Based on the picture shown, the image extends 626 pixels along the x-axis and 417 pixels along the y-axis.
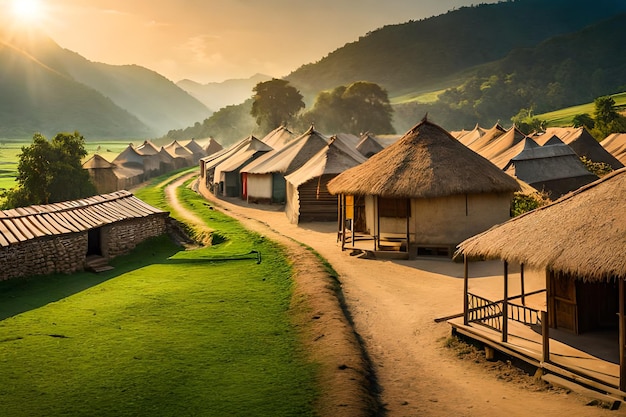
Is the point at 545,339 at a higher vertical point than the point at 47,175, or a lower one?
lower

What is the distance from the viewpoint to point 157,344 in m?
15.1

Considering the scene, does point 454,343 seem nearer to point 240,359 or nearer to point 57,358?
Result: point 240,359

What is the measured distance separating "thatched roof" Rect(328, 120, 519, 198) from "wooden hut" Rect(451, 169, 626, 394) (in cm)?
960

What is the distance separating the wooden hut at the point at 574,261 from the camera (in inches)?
471

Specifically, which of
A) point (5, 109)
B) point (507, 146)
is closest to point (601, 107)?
point (507, 146)

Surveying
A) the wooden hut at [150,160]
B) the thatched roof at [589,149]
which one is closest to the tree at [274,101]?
the wooden hut at [150,160]

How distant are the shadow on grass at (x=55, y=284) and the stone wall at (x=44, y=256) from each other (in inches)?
11.7

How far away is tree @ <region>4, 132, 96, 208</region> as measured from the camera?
46.2m

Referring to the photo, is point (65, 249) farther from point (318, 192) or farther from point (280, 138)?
point (280, 138)

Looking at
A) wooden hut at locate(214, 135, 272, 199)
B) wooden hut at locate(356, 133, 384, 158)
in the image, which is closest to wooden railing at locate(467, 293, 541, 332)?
wooden hut at locate(214, 135, 272, 199)

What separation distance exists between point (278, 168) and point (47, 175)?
698 inches

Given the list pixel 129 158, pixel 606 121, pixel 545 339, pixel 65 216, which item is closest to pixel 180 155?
pixel 129 158

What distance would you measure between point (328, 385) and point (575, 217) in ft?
20.8

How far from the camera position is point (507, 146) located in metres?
43.2
